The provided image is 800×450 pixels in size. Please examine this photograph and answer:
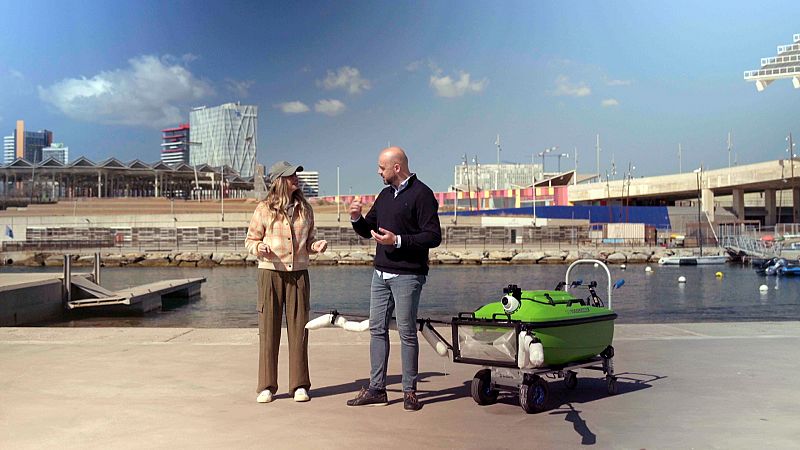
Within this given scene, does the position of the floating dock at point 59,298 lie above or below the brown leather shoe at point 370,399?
below

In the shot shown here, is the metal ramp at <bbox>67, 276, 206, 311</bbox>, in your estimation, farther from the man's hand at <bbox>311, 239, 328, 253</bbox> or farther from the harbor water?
the man's hand at <bbox>311, 239, 328, 253</bbox>

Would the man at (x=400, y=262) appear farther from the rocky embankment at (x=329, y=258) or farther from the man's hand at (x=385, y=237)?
the rocky embankment at (x=329, y=258)

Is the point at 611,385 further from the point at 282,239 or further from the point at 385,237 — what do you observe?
the point at 282,239

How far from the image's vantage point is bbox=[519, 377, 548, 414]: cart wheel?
5.67 metres

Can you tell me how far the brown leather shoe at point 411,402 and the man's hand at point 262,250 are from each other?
1.55 metres

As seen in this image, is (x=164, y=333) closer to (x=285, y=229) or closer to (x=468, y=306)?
(x=285, y=229)

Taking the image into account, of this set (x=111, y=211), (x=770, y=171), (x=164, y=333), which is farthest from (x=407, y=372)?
(x=111, y=211)

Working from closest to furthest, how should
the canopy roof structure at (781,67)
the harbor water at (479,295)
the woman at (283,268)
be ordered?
the woman at (283,268) < the harbor water at (479,295) < the canopy roof structure at (781,67)

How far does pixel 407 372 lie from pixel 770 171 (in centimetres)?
8560

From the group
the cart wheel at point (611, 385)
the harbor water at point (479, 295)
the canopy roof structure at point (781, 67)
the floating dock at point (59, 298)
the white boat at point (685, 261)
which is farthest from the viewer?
the canopy roof structure at point (781, 67)

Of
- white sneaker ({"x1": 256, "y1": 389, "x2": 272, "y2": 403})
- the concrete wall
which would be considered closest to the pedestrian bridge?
the concrete wall

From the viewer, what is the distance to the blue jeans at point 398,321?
5.96m

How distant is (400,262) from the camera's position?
235 inches

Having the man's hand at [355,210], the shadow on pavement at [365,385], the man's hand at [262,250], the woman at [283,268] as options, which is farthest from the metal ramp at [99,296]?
the man's hand at [355,210]
